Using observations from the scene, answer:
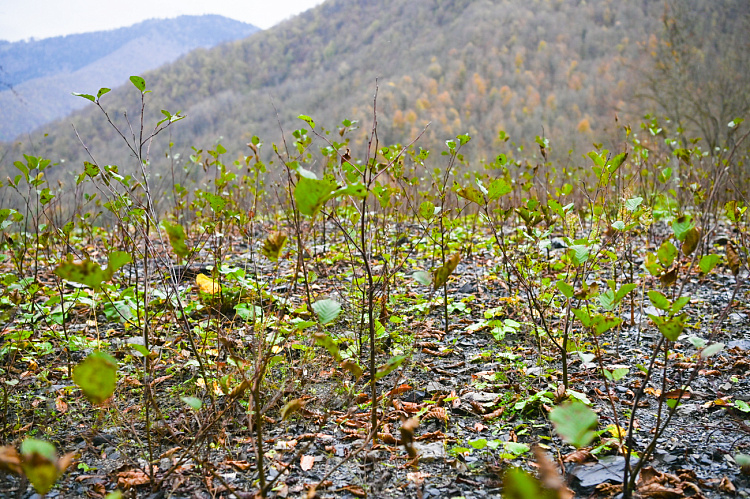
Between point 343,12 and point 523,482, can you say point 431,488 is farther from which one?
point 343,12

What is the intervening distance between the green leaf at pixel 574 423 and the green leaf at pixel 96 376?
84 centimetres

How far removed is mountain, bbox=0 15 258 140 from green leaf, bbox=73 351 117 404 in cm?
384

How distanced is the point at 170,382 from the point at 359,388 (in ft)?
3.09

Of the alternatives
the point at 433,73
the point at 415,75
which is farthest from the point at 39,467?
the point at 415,75

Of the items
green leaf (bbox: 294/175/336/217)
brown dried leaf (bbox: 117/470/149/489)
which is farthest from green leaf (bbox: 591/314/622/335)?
brown dried leaf (bbox: 117/470/149/489)

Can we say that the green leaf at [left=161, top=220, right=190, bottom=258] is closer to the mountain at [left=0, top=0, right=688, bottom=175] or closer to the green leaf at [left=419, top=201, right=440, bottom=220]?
the green leaf at [left=419, top=201, right=440, bottom=220]

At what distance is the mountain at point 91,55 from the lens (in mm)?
11041

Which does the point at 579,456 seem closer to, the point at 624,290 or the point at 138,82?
the point at 624,290

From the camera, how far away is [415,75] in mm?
40594

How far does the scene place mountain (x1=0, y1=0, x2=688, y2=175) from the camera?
29172 mm

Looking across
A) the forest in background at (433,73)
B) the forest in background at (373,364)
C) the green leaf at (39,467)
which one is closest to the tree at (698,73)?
the forest in background at (433,73)

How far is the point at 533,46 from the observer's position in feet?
137

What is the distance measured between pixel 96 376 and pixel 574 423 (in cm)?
91

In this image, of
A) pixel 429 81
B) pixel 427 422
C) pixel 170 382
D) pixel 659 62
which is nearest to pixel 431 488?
pixel 427 422
